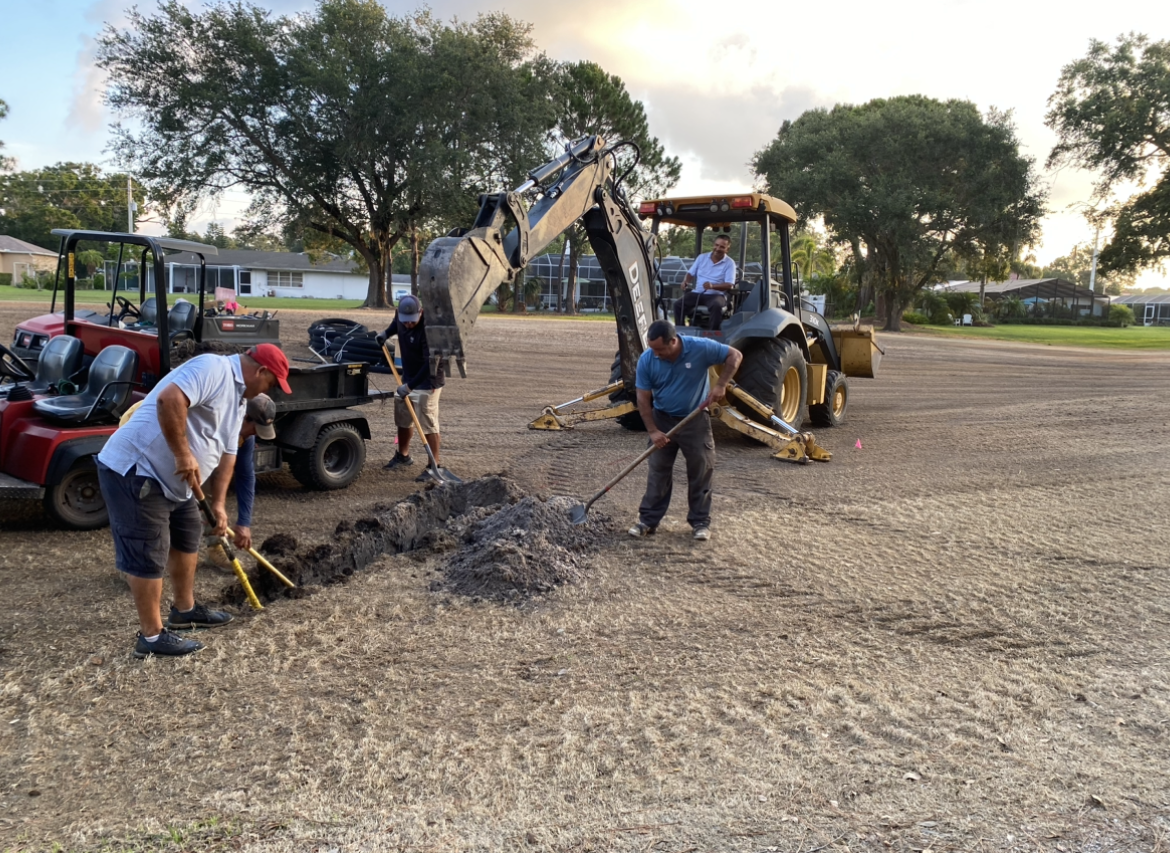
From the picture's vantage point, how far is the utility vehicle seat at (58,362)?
22.7ft

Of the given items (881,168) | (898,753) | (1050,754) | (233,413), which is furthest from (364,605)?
(881,168)

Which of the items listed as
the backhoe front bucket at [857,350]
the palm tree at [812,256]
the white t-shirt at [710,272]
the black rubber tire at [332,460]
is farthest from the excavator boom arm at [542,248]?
the palm tree at [812,256]

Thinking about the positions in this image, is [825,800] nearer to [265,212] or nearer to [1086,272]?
[265,212]

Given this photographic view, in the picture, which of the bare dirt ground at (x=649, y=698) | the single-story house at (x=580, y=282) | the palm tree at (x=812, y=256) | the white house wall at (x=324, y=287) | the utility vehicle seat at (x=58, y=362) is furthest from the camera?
the white house wall at (x=324, y=287)

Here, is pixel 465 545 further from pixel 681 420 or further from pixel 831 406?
pixel 831 406

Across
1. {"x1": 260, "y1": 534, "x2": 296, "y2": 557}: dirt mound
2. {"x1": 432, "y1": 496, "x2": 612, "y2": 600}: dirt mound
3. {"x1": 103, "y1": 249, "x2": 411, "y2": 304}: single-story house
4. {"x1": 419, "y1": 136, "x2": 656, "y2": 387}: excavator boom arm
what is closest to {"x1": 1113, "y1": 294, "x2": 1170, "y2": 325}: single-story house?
{"x1": 103, "y1": 249, "x2": 411, "y2": 304}: single-story house

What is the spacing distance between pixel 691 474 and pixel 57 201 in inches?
2610

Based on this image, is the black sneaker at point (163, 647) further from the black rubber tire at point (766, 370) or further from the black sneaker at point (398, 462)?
the black rubber tire at point (766, 370)

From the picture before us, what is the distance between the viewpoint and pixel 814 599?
17.2 feet

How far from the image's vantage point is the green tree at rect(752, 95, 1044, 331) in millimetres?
34625

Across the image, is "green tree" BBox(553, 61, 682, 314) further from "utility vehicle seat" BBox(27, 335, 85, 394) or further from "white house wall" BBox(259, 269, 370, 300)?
"utility vehicle seat" BBox(27, 335, 85, 394)

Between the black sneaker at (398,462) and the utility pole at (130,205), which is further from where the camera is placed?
the utility pole at (130,205)

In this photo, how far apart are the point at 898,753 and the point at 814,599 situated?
1727 mm

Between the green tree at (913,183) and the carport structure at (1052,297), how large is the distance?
23.3 metres
